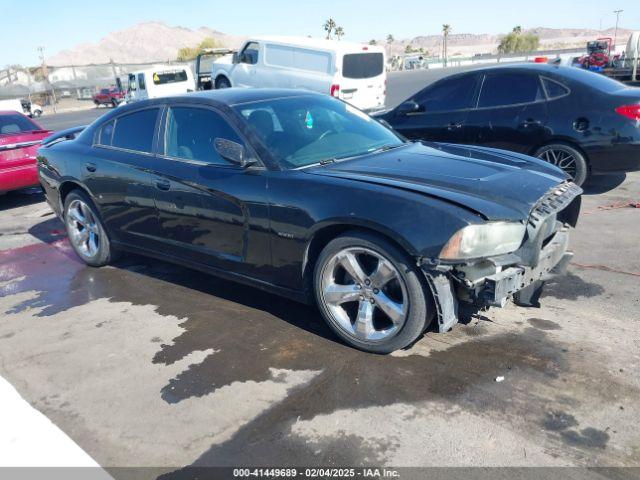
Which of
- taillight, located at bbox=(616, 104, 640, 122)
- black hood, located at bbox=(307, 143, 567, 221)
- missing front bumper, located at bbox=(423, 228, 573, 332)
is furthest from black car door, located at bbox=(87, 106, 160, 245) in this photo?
taillight, located at bbox=(616, 104, 640, 122)

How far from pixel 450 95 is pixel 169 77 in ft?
62.5

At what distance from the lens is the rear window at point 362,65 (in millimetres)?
14656

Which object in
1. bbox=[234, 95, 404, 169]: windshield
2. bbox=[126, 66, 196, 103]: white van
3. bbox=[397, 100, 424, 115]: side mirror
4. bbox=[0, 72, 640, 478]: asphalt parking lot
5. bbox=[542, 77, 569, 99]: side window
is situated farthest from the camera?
bbox=[126, 66, 196, 103]: white van

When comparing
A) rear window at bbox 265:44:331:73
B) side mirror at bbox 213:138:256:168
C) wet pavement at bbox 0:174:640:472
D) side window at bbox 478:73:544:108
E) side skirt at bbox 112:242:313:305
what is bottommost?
wet pavement at bbox 0:174:640:472

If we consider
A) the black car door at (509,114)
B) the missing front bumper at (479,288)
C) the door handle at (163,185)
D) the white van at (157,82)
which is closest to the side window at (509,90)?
the black car door at (509,114)

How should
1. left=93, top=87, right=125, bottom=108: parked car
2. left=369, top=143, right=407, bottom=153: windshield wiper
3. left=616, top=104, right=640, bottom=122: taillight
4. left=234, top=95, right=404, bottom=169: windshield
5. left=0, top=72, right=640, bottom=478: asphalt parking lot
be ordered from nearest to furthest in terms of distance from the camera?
left=0, top=72, right=640, bottom=478: asphalt parking lot → left=234, top=95, right=404, bottom=169: windshield → left=369, top=143, right=407, bottom=153: windshield wiper → left=616, top=104, right=640, bottom=122: taillight → left=93, top=87, right=125, bottom=108: parked car

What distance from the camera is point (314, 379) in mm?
3287

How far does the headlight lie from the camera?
3031 mm

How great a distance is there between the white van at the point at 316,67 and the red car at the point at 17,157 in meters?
7.75

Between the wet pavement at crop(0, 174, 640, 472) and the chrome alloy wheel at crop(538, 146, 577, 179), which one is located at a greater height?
the chrome alloy wheel at crop(538, 146, 577, 179)

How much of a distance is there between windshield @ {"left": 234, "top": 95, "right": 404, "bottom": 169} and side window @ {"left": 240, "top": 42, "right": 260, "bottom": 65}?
39.5 ft

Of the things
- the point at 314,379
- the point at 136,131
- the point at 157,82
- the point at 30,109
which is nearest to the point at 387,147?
the point at 314,379

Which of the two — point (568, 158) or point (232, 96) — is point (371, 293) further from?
point (568, 158)

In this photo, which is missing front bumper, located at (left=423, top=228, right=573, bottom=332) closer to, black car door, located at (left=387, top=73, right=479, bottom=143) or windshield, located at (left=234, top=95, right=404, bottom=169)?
windshield, located at (left=234, top=95, right=404, bottom=169)
